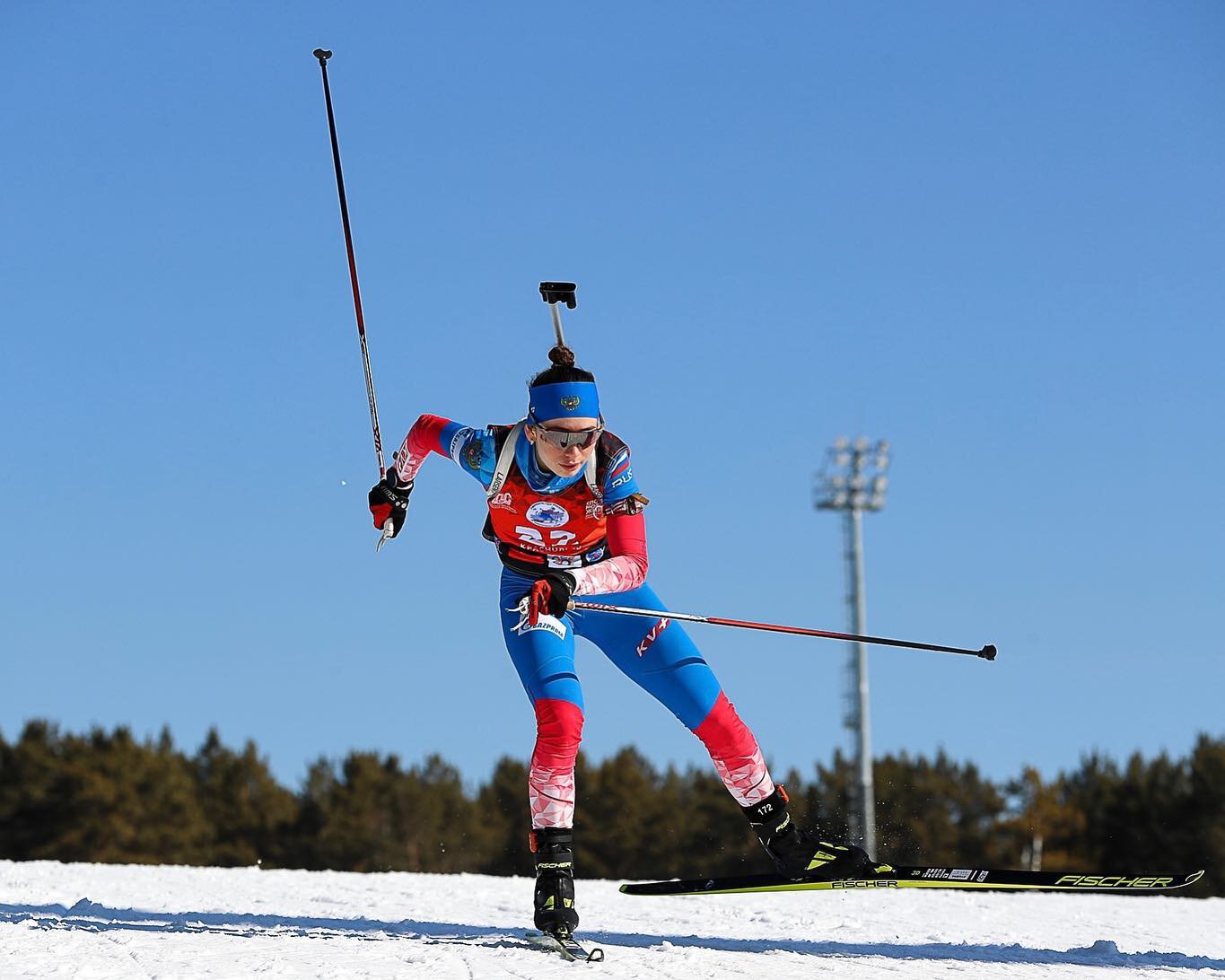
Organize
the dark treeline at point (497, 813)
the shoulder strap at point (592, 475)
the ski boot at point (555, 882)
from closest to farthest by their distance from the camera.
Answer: the ski boot at point (555, 882) < the shoulder strap at point (592, 475) < the dark treeline at point (497, 813)

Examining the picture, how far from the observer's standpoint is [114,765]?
47.6 metres

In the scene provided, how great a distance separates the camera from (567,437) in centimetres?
647

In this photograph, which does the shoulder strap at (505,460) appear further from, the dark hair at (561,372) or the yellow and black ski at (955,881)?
the yellow and black ski at (955,881)

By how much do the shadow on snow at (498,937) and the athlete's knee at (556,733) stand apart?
72 centimetres

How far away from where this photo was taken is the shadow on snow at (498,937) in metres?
6.37

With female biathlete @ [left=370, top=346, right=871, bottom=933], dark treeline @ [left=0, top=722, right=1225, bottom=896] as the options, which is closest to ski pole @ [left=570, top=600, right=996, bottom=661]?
female biathlete @ [left=370, top=346, right=871, bottom=933]

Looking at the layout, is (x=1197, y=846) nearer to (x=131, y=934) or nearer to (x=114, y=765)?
(x=114, y=765)

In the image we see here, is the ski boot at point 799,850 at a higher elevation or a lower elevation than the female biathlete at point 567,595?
lower

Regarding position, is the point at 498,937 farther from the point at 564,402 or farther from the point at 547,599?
the point at 564,402

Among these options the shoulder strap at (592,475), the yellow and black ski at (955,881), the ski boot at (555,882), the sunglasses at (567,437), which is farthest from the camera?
the yellow and black ski at (955,881)

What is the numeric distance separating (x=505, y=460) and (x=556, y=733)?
3.89ft

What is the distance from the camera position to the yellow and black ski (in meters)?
6.79

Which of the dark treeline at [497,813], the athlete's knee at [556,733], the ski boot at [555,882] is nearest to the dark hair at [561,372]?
the athlete's knee at [556,733]

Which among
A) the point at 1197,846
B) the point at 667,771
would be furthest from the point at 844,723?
the point at 667,771
